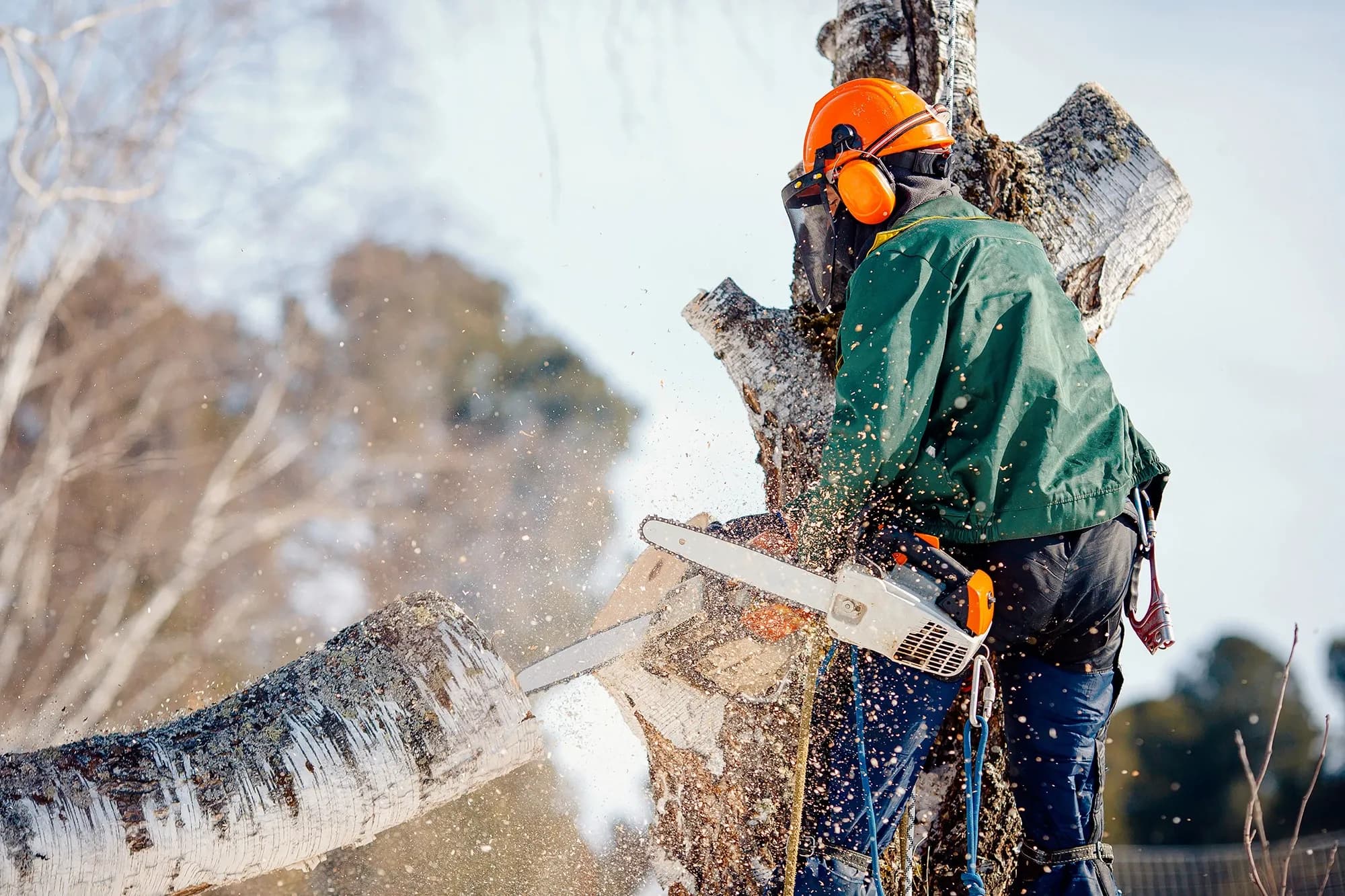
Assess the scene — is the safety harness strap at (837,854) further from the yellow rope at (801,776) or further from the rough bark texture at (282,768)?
the rough bark texture at (282,768)

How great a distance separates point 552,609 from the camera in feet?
45.0

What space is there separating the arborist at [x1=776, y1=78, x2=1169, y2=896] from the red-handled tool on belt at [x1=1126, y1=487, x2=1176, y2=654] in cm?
6

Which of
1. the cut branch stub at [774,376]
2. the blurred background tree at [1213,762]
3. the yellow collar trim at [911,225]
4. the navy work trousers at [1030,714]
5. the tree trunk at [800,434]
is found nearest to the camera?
the navy work trousers at [1030,714]

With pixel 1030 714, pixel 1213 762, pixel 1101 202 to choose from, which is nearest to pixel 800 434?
pixel 1030 714

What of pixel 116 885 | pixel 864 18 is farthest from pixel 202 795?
pixel 864 18

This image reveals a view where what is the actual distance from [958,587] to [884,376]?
1.62 ft

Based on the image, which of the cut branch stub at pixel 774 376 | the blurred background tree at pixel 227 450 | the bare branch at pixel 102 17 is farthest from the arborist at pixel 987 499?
the bare branch at pixel 102 17

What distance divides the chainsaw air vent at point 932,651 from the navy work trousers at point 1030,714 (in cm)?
6

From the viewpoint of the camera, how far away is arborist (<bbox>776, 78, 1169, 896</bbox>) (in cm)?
190

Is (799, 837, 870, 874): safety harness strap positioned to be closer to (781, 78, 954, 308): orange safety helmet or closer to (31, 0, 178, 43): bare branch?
(781, 78, 954, 308): orange safety helmet

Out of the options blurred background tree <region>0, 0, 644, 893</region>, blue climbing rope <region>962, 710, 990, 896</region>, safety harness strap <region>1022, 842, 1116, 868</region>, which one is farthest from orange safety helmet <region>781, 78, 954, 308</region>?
blurred background tree <region>0, 0, 644, 893</region>

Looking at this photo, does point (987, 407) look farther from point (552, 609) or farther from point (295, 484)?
point (295, 484)

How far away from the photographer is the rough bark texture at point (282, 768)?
6.02ft

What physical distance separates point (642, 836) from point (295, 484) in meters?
13.7
